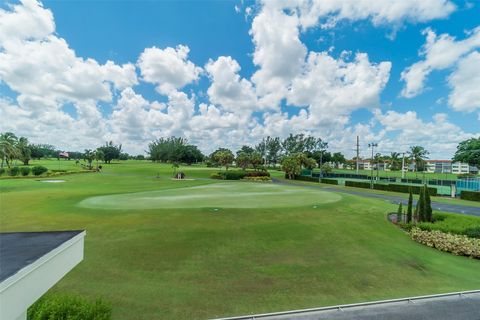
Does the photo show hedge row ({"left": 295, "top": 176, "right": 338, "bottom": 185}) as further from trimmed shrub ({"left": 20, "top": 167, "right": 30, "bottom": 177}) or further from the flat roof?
trimmed shrub ({"left": 20, "top": 167, "right": 30, "bottom": 177})

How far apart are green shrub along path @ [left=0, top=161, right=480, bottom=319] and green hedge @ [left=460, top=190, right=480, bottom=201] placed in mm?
25069

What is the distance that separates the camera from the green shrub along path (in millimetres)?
8141

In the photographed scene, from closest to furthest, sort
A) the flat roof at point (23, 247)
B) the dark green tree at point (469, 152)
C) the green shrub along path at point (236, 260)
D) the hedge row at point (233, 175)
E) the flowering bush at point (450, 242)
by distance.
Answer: the flat roof at point (23, 247) → the green shrub along path at point (236, 260) → the flowering bush at point (450, 242) → the dark green tree at point (469, 152) → the hedge row at point (233, 175)

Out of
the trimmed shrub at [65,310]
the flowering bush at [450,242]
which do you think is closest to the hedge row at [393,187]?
the flowering bush at [450,242]

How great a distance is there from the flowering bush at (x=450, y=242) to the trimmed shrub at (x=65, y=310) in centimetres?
1701

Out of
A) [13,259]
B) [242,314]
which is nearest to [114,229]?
[242,314]

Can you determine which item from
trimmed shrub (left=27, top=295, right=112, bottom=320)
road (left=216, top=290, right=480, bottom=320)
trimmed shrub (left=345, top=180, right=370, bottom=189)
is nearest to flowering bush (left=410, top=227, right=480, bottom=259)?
road (left=216, top=290, right=480, bottom=320)

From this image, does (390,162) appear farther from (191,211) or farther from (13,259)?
(13,259)

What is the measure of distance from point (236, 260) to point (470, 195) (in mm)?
39361

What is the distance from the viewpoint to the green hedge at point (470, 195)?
32.7 m

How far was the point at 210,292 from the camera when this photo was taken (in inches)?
332

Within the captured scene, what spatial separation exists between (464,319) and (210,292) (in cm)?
783

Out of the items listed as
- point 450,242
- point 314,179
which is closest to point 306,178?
point 314,179

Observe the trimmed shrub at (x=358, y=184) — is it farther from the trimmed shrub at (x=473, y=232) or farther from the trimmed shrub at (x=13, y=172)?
the trimmed shrub at (x=13, y=172)
